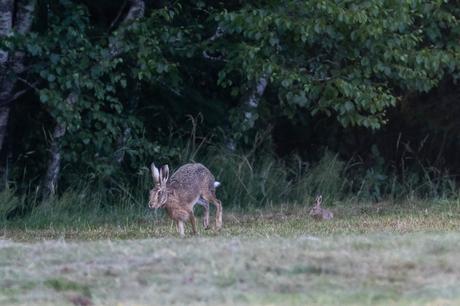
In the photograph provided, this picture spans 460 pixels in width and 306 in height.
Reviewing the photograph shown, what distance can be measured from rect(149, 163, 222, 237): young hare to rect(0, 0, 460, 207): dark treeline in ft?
6.93

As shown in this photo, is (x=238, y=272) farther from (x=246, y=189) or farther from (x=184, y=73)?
(x=184, y=73)

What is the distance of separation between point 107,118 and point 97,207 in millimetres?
1526

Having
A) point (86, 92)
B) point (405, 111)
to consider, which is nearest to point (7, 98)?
point (86, 92)

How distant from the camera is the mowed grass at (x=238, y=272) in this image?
30.2 feet

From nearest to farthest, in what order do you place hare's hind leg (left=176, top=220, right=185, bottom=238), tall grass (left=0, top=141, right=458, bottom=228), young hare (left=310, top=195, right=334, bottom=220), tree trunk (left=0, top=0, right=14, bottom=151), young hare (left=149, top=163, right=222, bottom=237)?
hare's hind leg (left=176, top=220, right=185, bottom=238) → young hare (left=149, top=163, right=222, bottom=237) → young hare (left=310, top=195, right=334, bottom=220) → tree trunk (left=0, top=0, right=14, bottom=151) → tall grass (left=0, top=141, right=458, bottom=228)

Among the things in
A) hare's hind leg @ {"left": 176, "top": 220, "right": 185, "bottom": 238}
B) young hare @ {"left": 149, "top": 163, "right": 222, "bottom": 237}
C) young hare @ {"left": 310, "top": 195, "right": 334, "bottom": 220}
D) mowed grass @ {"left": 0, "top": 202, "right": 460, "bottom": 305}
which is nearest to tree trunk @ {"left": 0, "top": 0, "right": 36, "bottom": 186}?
young hare @ {"left": 149, "top": 163, "right": 222, "bottom": 237}

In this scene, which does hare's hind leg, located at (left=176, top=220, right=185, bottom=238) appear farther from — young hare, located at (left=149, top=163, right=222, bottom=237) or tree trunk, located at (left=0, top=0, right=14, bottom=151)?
tree trunk, located at (left=0, top=0, right=14, bottom=151)

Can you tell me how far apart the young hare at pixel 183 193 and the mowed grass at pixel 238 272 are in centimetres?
251

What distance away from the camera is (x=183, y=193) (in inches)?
615

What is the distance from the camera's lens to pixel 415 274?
9727 millimetres

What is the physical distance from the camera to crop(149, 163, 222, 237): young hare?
15.1 m

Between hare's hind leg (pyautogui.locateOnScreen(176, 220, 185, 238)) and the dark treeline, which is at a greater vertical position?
the dark treeline

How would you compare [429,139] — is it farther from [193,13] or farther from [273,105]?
[193,13]

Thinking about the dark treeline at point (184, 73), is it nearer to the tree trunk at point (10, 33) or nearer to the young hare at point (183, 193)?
the tree trunk at point (10, 33)
